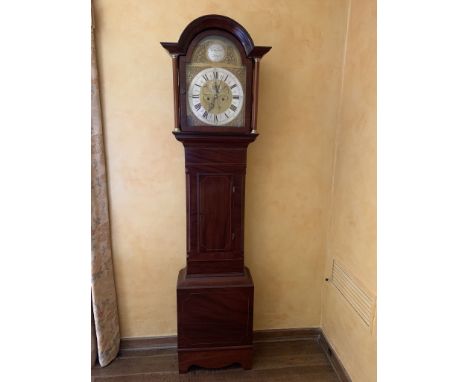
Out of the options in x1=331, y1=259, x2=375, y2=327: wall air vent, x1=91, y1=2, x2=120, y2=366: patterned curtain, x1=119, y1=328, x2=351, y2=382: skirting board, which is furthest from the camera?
x1=119, y1=328, x2=351, y2=382: skirting board

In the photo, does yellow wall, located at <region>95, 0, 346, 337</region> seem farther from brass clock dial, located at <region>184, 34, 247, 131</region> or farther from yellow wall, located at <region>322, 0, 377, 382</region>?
brass clock dial, located at <region>184, 34, 247, 131</region>

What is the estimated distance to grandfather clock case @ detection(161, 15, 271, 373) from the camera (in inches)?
57.1

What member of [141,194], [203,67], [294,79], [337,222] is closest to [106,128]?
[141,194]

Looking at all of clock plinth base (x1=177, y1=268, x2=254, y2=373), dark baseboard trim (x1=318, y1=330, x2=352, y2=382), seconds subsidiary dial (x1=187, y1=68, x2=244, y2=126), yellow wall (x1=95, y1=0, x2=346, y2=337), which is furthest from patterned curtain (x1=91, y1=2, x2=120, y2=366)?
dark baseboard trim (x1=318, y1=330, x2=352, y2=382)

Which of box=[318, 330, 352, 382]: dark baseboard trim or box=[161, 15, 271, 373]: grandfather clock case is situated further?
box=[318, 330, 352, 382]: dark baseboard trim

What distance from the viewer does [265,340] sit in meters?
2.05

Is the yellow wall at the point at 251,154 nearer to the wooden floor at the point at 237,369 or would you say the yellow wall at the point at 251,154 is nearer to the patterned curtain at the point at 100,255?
the patterned curtain at the point at 100,255

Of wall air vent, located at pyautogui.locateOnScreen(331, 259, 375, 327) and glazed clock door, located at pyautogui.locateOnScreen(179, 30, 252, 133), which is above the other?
glazed clock door, located at pyautogui.locateOnScreen(179, 30, 252, 133)

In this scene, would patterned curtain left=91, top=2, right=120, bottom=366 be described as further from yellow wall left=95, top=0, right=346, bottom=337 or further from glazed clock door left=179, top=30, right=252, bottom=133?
glazed clock door left=179, top=30, right=252, bottom=133

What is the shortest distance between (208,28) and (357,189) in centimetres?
113

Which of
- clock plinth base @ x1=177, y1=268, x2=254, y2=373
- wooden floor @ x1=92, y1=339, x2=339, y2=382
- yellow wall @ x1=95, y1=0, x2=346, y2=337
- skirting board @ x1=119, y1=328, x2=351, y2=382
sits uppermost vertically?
yellow wall @ x1=95, y1=0, x2=346, y2=337

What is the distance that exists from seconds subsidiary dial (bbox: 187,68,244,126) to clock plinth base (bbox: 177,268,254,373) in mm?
884

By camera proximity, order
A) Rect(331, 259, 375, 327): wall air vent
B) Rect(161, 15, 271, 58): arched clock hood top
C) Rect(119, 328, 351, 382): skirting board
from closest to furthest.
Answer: Rect(161, 15, 271, 58): arched clock hood top < Rect(331, 259, 375, 327): wall air vent < Rect(119, 328, 351, 382): skirting board

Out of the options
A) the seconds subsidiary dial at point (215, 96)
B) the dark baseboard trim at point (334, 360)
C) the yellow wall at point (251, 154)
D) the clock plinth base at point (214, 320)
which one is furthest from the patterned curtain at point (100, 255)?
the dark baseboard trim at point (334, 360)
